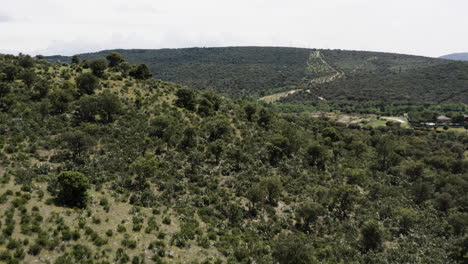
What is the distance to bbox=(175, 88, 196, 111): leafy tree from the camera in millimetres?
55969

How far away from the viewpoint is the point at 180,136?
43.1 meters

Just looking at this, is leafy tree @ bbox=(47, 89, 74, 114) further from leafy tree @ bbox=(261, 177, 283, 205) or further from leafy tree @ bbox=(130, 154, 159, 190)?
leafy tree @ bbox=(261, 177, 283, 205)

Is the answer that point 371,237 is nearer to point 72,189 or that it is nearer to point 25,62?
point 72,189

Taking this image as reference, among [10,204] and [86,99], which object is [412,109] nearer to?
[86,99]

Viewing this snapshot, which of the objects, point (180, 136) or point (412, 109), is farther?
point (412, 109)

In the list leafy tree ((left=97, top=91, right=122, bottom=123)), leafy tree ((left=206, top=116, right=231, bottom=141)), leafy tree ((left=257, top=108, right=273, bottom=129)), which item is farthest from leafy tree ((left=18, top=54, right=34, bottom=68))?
leafy tree ((left=257, top=108, right=273, bottom=129))

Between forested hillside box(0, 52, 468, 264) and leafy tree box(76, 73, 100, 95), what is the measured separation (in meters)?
0.33

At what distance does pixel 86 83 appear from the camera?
1905 inches

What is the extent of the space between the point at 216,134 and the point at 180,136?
6.86 metres

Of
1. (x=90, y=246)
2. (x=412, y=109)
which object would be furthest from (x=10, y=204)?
(x=412, y=109)

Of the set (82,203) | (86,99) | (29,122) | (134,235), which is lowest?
(134,235)

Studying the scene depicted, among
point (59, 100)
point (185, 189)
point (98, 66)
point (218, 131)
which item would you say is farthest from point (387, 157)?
point (98, 66)

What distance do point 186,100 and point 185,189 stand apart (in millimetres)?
28596

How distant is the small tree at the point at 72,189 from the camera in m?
23.1
